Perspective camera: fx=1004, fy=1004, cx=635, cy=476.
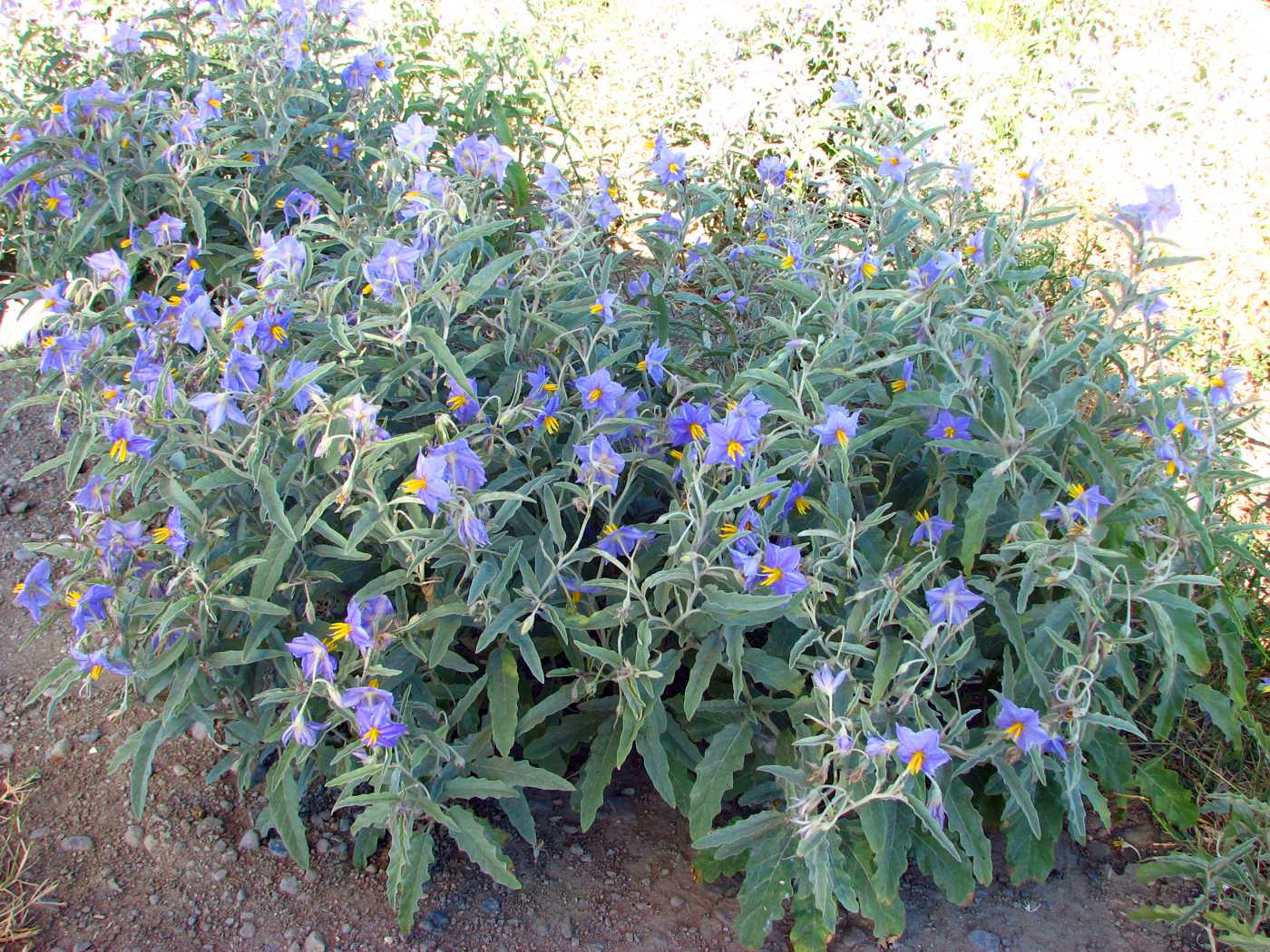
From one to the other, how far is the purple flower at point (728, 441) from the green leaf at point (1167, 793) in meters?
1.25

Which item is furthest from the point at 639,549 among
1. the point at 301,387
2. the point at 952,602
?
the point at 301,387

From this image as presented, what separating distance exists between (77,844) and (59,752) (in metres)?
0.31

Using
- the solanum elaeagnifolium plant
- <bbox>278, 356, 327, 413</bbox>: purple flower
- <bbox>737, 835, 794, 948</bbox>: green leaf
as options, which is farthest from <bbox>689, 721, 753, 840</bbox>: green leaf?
<bbox>278, 356, 327, 413</bbox>: purple flower

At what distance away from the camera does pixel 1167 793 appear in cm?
222

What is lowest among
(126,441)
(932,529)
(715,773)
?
(715,773)

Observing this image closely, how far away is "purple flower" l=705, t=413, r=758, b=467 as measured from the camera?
6.02 feet

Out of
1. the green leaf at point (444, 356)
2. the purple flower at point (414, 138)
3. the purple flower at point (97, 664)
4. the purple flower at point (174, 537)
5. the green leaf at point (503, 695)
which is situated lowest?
the green leaf at point (503, 695)

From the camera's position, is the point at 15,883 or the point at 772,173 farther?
the point at 772,173

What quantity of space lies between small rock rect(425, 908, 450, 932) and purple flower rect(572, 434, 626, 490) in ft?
3.24

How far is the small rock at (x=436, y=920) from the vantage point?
2.09 metres

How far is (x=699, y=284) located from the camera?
3.35 m

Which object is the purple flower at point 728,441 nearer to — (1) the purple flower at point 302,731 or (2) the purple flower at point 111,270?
(1) the purple flower at point 302,731

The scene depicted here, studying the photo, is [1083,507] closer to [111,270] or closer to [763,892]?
[763,892]

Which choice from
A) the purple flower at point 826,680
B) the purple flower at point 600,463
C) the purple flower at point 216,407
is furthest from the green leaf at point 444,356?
the purple flower at point 826,680
